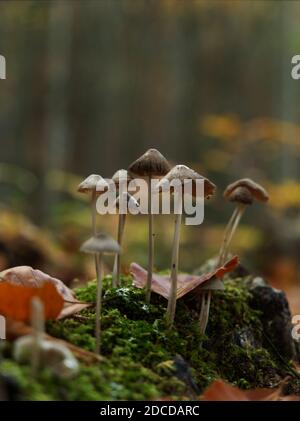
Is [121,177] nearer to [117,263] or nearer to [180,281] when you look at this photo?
[117,263]

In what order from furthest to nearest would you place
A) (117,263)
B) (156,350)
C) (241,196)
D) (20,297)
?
1. (241,196)
2. (117,263)
3. (156,350)
4. (20,297)

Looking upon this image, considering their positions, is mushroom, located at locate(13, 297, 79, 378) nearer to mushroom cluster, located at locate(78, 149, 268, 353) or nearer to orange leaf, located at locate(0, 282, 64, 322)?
orange leaf, located at locate(0, 282, 64, 322)

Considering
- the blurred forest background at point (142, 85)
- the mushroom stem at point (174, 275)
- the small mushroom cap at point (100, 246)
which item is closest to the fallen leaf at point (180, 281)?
the mushroom stem at point (174, 275)

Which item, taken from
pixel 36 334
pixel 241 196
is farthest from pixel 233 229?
pixel 36 334

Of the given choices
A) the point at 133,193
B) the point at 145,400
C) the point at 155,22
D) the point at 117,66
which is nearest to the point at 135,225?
the point at 133,193

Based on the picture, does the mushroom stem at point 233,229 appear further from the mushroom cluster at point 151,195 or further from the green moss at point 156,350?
the mushroom cluster at point 151,195
